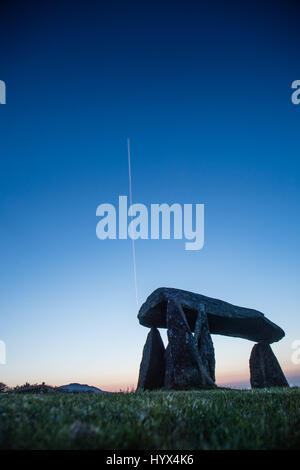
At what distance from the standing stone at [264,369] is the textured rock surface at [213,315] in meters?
1.63

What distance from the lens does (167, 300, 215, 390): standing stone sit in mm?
12898

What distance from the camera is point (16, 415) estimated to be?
3.34m

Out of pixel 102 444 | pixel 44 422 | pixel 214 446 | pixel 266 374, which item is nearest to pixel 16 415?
pixel 44 422

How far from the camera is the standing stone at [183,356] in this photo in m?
12.9

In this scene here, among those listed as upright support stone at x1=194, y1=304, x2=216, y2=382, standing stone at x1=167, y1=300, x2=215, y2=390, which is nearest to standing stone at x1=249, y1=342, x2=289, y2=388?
upright support stone at x1=194, y1=304, x2=216, y2=382

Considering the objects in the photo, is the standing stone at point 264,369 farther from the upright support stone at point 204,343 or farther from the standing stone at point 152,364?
the standing stone at point 152,364

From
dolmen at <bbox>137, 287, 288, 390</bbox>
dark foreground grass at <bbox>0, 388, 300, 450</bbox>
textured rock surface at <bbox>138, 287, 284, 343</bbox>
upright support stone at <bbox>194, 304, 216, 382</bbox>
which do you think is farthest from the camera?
textured rock surface at <bbox>138, 287, 284, 343</bbox>

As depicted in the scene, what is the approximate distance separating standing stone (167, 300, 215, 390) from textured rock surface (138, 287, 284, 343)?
0.96m

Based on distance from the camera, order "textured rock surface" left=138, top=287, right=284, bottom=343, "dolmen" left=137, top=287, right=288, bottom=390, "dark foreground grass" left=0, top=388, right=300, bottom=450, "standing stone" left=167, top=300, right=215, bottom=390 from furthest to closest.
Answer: "textured rock surface" left=138, top=287, right=284, bottom=343 → "dolmen" left=137, top=287, right=288, bottom=390 → "standing stone" left=167, top=300, right=215, bottom=390 → "dark foreground grass" left=0, top=388, right=300, bottom=450

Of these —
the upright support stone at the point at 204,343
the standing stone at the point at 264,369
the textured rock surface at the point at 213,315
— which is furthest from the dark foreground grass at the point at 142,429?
the standing stone at the point at 264,369

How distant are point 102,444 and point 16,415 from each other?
1.48 metres

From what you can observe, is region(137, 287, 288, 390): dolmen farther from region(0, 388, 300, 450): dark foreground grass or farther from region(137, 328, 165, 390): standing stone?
region(0, 388, 300, 450): dark foreground grass
